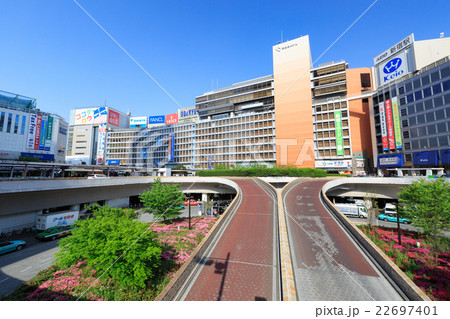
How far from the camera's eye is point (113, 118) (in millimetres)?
109312

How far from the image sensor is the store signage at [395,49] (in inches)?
2051

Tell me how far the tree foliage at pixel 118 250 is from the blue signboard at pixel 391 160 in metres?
62.9

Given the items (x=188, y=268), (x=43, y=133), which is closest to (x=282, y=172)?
(x=188, y=268)

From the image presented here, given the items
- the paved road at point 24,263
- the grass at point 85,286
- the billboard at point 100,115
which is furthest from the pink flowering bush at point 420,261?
the billboard at point 100,115

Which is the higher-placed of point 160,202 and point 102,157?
point 102,157

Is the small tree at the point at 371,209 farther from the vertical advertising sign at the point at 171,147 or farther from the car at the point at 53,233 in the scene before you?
the vertical advertising sign at the point at 171,147

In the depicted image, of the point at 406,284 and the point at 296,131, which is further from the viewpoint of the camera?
the point at 296,131

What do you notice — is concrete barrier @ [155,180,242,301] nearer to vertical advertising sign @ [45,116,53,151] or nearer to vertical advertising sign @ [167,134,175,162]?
vertical advertising sign @ [167,134,175,162]

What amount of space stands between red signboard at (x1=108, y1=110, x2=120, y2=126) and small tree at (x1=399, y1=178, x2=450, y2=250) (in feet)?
405

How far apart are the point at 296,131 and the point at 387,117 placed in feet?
80.8
